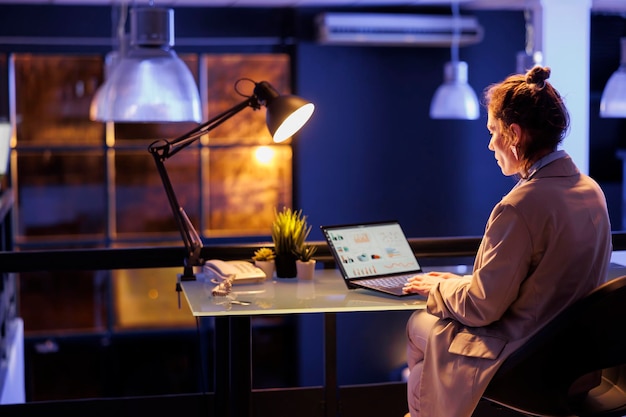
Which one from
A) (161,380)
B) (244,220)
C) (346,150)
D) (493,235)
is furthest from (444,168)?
(493,235)

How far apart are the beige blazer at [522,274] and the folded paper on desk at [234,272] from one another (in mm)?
771

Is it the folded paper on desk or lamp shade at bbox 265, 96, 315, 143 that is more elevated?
lamp shade at bbox 265, 96, 315, 143

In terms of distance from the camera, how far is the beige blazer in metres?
2.25

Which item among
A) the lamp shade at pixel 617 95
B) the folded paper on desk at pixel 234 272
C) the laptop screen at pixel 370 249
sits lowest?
the folded paper on desk at pixel 234 272

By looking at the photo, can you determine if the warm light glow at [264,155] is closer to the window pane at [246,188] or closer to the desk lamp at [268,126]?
the window pane at [246,188]

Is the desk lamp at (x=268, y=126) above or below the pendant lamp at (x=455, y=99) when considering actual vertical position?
below

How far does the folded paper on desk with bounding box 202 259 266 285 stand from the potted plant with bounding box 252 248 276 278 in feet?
0.12

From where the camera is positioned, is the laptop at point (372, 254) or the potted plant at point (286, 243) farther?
the potted plant at point (286, 243)

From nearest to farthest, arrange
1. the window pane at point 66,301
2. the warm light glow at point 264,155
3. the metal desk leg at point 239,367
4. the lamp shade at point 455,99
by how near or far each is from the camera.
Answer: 1. the metal desk leg at point 239,367
2. the lamp shade at point 455,99
3. the window pane at point 66,301
4. the warm light glow at point 264,155

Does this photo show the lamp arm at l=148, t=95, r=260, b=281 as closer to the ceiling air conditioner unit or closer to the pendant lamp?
the pendant lamp

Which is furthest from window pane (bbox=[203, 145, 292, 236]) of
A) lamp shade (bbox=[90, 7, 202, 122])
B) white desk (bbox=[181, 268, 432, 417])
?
white desk (bbox=[181, 268, 432, 417])

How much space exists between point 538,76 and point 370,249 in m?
0.91

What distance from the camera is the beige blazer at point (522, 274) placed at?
225 centimetres

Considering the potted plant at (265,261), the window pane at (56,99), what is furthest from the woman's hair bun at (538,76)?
the window pane at (56,99)
